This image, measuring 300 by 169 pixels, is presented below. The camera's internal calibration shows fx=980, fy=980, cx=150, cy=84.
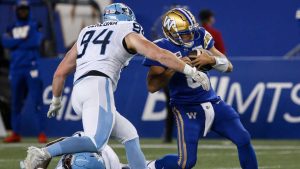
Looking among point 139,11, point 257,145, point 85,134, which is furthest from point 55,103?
point 139,11

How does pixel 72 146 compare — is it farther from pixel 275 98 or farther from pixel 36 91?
pixel 275 98

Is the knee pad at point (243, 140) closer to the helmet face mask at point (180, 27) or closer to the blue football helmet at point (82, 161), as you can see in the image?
the helmet face mask at point (180, 27)

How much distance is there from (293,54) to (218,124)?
21.7 ft

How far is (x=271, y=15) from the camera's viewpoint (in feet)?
54.2

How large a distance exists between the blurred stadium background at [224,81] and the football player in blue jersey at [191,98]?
1.78 meters

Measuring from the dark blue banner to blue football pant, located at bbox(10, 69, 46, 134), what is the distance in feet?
1.78

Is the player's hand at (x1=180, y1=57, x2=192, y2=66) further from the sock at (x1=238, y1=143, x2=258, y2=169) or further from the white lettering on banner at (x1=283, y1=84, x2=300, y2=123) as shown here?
the white lettering on banner at (x1=283, y1=84, x2=300, y2=123)

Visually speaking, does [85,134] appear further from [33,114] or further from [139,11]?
[139,11]

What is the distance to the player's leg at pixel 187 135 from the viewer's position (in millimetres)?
7902

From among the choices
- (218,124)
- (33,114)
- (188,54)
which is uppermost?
(188,54)

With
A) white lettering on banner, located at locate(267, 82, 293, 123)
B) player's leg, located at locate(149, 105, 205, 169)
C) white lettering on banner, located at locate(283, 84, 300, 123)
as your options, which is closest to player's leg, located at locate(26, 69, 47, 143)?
white lettering on banner, located at locate(267, 82, 293, 123)

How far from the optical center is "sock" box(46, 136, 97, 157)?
737 cm

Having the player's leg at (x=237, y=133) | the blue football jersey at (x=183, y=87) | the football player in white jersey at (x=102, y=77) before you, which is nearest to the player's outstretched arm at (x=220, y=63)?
the blue football jersey at (x=183, y=87)

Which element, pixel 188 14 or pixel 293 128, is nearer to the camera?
pixel 188 14
